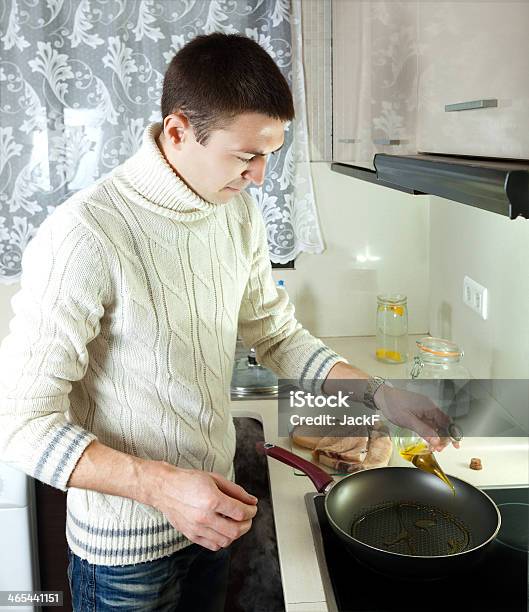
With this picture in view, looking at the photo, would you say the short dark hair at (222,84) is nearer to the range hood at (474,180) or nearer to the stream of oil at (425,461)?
the range hood at (474,180)

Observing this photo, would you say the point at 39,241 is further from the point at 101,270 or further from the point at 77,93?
the point at 77,93

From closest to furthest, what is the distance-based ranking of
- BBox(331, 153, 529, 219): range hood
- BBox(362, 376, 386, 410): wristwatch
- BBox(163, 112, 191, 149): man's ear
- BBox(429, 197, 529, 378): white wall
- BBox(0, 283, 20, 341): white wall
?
BBox(331, 153, 529, 219): range hood, BBox(163, 112, 191, 149): man's ear, BBox(362, 376, 386, 410): wristwatch, BBox(429, 197, 529, 378): white wall, BBox(0, 283, 20, 341): white wall

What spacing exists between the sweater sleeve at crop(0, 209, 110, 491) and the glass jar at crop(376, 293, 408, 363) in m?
1.26

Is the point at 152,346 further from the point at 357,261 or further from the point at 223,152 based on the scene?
the point at 357,261

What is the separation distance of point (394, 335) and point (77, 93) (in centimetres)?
122

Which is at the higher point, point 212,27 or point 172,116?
point 212,27

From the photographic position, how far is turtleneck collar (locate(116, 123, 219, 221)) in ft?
3.66

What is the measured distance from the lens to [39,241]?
1.04 metres

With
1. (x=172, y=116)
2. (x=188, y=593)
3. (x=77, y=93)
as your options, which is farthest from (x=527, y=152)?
(x=77, y=93)

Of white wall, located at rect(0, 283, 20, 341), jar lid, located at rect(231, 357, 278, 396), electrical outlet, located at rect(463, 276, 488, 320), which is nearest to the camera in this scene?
electrical outlet, located at rect(463, 276, 488, 320)

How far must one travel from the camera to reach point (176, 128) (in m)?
1.09

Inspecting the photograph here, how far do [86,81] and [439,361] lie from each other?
1.33 m

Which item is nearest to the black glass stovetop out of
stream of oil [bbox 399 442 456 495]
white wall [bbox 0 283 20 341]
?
stream of oil [bbox 399 442 456 495]

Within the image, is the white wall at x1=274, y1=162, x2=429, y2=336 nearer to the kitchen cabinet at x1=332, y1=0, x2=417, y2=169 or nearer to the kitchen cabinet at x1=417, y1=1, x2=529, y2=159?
the kitchen cabinet at x1=332, y1=0, x2=417, y2=169
